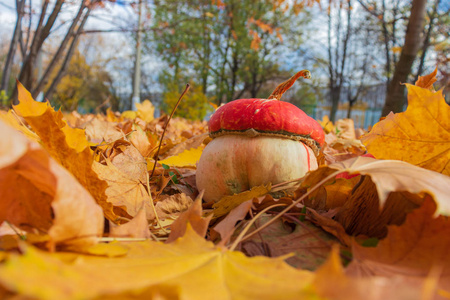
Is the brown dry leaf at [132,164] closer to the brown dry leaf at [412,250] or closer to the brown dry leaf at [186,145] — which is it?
the brown dry leaf at [186,145]

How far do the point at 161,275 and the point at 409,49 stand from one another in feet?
8.28

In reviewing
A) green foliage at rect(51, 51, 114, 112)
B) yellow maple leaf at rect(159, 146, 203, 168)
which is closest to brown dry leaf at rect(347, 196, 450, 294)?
yellow maple leaf at rect(159, 146, 203, 168)

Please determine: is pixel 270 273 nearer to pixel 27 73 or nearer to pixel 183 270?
pixel 183 270

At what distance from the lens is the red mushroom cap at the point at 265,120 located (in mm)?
769

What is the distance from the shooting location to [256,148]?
762mm

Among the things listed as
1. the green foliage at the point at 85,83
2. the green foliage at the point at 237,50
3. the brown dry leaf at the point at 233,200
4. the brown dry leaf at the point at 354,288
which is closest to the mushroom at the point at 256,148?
Result: the brown dry leaf at the point at 233,200

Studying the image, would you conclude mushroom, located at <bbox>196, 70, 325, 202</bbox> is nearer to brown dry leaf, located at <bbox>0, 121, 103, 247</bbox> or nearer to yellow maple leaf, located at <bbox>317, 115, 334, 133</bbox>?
brown dry leaf, located at <bbox>0, 121, 103, 247</bbox>

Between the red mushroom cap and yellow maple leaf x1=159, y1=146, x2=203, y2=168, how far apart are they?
0.32 m

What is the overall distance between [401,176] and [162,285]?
1.05 ft

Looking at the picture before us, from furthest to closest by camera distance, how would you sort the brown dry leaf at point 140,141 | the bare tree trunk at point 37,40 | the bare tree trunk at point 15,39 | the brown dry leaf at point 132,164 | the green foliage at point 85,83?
the green foliage at point 85,83, the bare tree trunk at point 15,39, the bare tree trunk at point 37,40, the brown dry leaf at point 140,141, the brown dry leaf at point 132,164

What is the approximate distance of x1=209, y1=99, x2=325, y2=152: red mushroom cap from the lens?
77 cm

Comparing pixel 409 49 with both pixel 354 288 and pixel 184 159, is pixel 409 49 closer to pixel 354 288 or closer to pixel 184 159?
pixel 184 159

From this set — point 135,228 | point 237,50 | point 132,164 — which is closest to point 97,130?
point 132,164

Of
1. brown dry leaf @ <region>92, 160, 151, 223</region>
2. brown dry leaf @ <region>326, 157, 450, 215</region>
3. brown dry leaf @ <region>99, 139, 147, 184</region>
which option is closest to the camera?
brown dry leaf @ <region>326, 157, 450, 215</region>
